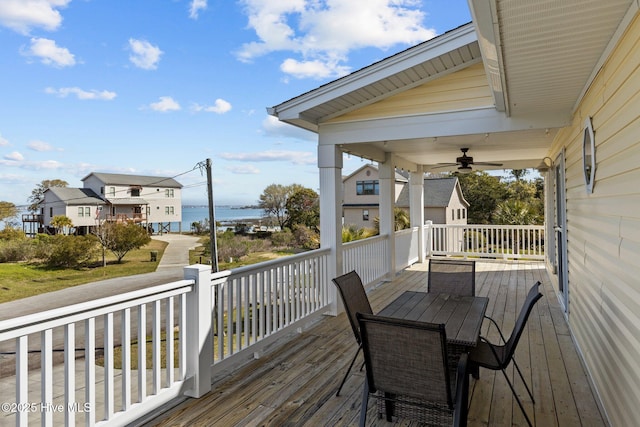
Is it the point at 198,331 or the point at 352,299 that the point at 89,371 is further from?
the point at 352,299

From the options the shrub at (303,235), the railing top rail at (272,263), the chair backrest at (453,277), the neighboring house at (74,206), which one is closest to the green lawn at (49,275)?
the neighboring house at (74,206)

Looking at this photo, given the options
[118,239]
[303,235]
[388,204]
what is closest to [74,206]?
[118,239]

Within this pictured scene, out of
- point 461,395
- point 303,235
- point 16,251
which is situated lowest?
point 16,251

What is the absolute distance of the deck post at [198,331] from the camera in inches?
113

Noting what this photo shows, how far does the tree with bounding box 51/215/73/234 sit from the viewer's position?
31734 mm

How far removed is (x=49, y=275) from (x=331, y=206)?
2487 centimetres

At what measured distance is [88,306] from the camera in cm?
208

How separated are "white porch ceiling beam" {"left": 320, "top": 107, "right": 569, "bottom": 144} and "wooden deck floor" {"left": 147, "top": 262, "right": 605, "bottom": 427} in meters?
2.40

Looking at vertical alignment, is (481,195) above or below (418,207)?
above

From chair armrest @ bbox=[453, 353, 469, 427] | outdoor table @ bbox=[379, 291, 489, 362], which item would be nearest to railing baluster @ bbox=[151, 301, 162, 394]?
outdoor table @ bbox=[379, 291, 489, 362]

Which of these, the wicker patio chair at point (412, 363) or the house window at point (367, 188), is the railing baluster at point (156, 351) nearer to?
the wicker patio chair at point (412, 363)

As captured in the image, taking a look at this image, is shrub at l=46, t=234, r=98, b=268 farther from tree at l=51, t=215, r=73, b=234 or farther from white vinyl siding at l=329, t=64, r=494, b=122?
white vinyl siding at l=329, t=64, r=494, b=122

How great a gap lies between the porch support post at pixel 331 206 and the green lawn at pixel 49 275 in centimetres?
2137

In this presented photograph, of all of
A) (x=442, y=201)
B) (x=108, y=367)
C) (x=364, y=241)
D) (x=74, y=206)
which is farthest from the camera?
(x=74, y=206)
